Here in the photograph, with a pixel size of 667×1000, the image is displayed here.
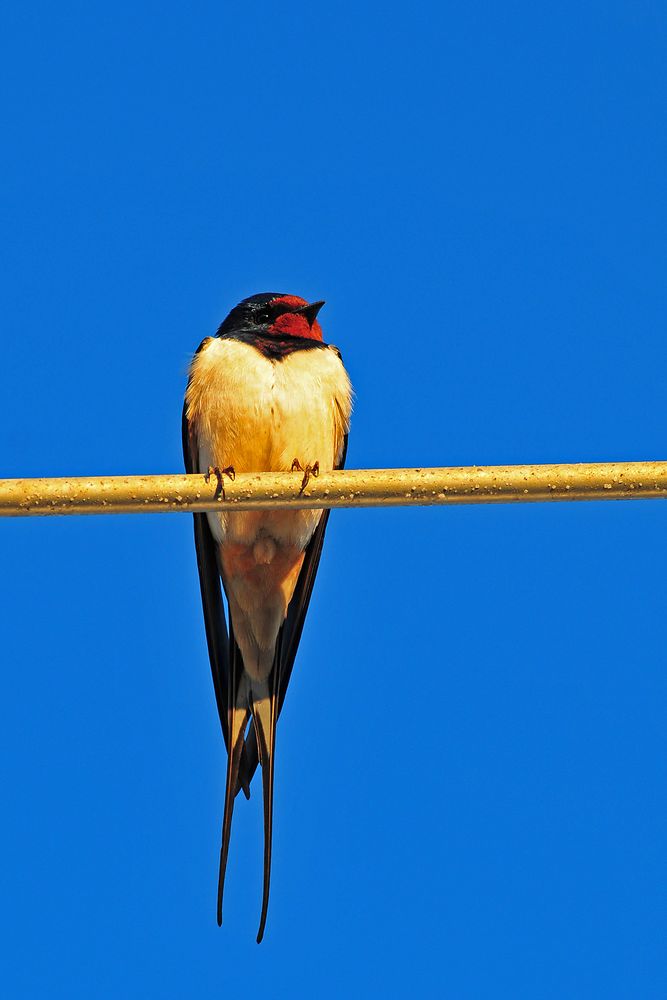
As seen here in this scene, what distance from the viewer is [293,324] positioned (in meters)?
6.06

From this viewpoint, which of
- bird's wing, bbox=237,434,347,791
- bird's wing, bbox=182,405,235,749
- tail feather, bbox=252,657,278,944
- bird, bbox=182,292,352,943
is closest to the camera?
tail feather, bbox=252,657,278,944

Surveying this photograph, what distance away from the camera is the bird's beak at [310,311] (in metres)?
6.09

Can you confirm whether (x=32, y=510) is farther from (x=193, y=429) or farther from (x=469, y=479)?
(x=193, y=429)

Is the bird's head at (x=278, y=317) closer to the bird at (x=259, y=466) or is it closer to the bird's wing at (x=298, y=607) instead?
the bird at (x=259, y=466)

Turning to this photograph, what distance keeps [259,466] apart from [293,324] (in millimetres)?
742

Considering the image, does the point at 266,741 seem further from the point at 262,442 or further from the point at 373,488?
the point at 373,488

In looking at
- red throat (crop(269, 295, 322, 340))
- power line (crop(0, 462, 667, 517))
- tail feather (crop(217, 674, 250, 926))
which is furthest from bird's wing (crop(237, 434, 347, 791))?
power line (crop(0, 462, 667, 517))

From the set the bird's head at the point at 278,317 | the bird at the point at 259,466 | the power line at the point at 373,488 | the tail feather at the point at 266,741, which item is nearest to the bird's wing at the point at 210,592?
the bird at the point at 259,466

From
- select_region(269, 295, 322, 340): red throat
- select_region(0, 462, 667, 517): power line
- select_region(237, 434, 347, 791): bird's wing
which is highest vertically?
select_region(269, 295, 322, 340): red throat

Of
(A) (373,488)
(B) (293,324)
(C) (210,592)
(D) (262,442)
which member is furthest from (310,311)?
(A) (373,488)

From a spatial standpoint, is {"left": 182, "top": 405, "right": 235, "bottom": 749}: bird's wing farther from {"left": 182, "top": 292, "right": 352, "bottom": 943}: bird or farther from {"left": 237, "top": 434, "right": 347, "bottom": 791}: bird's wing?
{"left": 237, "top": 434, "right": 347, "bottom": 791}: bird's wing

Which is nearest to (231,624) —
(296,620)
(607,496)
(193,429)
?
(296,620)

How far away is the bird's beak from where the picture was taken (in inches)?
240

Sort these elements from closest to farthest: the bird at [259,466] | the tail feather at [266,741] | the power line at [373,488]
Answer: the power line at [373,488] → the tail feather at [266,741] → the bird at [259,466]
